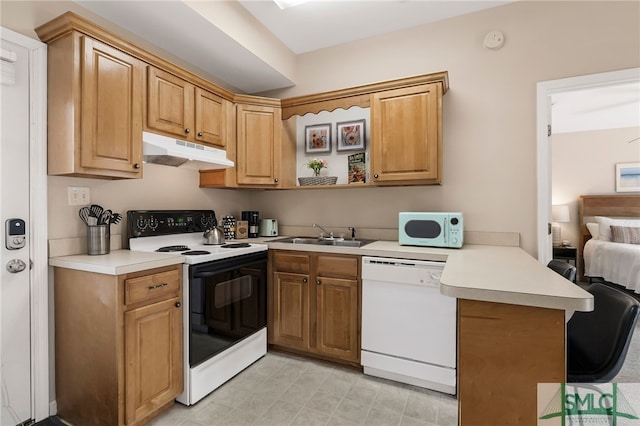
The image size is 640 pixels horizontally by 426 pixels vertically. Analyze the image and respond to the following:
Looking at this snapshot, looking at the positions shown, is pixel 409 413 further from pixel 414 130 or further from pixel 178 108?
pixel 178 108

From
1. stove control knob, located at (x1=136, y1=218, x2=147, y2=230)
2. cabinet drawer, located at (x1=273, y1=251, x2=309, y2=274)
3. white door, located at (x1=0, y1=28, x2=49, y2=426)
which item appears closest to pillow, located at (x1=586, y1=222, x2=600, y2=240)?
cabinet drawer, located at (x1=273, y1=251, x2=309, y2=274)

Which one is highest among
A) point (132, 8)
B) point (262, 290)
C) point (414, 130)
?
point (132, 8)

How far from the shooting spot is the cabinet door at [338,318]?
7.36 feet

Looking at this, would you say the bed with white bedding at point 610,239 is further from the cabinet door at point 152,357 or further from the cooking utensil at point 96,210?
the cooking utensil at point 96,210

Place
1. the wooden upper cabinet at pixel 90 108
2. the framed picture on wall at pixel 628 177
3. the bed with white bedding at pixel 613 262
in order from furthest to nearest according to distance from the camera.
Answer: the framed picture on wall at pixel 628 177
the bed with white bedding at pixel 613 262
the wooden upper cabinet at pixel 90 108

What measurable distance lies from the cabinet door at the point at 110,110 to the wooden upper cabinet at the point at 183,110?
0.09 meters

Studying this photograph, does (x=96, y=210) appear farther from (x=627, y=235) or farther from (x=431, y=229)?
(x=627, y=235)

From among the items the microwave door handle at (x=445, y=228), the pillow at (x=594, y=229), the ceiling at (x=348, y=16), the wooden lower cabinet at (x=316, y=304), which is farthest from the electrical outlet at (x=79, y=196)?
the pillow at (x=594, y=229)

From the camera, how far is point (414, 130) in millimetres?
2330

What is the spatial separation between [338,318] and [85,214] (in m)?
1.83

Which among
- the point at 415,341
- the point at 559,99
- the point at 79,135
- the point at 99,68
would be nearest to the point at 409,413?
the point at 415,341

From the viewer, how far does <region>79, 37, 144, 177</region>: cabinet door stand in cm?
167

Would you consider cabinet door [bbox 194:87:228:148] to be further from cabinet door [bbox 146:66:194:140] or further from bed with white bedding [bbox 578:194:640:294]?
bed with white bedding [bbox 578:194:640:294]

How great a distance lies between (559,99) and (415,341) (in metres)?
3.69
